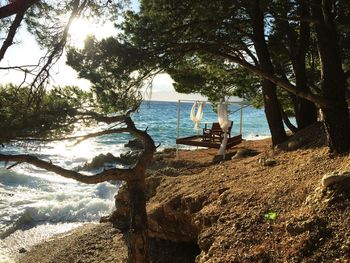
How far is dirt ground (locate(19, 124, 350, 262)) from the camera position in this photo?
4.16 m

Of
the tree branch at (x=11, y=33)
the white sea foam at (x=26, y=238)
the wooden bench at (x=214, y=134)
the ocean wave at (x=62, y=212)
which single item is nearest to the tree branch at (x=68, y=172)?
the tree branch at (x=11, y=33)

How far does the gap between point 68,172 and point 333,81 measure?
379 cm

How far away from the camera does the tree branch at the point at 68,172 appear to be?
4.72 m

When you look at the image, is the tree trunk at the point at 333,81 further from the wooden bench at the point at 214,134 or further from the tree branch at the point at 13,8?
the wooden bench at the point at 214,134

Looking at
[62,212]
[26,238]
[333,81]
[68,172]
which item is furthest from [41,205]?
[333,81]

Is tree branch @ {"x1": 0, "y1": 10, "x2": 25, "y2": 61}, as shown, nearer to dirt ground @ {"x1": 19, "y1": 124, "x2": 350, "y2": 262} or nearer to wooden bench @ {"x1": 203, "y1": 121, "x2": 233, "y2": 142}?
dirt ground @ {"x1": 19, "y1": 124, "x2": 350, "y2": 262}

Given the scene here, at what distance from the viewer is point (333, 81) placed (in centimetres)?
579

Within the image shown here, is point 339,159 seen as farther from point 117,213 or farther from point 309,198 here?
point 117,213

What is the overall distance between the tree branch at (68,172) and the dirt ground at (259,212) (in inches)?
53.4

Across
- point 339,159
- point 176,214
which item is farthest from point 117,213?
point 339,159

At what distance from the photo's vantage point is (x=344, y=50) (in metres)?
8.70

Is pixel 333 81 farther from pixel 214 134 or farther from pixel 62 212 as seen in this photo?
pixel 62 212

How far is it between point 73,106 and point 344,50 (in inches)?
Result: 241

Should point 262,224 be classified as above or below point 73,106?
below
